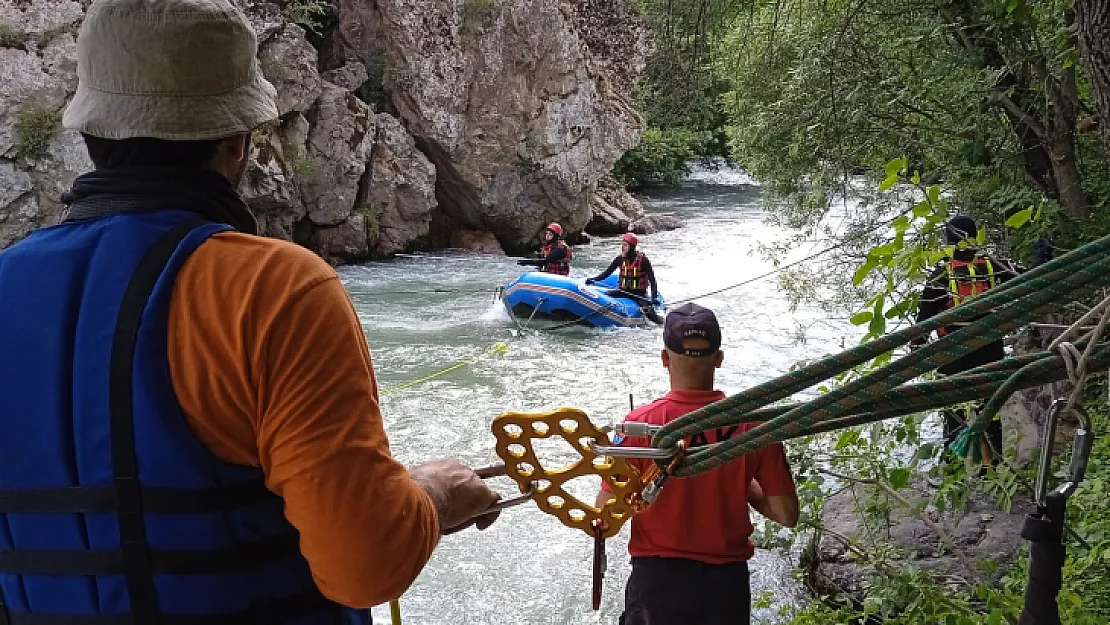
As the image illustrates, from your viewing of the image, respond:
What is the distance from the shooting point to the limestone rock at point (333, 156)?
15797mm

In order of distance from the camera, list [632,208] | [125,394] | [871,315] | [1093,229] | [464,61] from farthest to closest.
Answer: [632,208], [464,61], [1093,229], [871,315], [125,394]

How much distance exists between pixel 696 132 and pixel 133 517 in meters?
27.8

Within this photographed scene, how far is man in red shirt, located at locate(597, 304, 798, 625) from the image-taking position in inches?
90.4

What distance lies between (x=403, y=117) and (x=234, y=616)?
17616 mm

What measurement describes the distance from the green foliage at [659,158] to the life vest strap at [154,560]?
2614 centimetres

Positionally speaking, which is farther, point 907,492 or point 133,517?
point 907,492

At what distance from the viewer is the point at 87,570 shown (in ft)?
3.54

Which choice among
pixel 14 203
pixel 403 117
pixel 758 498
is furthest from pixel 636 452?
pixel 403 117

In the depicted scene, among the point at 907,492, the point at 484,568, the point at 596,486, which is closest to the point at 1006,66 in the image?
the point at 907,492

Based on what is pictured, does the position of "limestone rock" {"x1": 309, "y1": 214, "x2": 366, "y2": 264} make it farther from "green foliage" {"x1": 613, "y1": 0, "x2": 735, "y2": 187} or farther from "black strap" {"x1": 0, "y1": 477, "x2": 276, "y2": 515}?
"black strap" {"x1": 0, "y1": 477, "x2": 276, "y2": 515}

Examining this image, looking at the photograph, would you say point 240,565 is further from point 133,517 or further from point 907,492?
point 907,492

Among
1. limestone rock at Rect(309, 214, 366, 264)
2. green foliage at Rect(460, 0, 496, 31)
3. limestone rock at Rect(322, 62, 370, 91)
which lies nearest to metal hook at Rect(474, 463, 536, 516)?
limestone rock at Rect(309, 214, 366, 264)

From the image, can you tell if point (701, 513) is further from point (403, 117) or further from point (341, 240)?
point (403, 117)

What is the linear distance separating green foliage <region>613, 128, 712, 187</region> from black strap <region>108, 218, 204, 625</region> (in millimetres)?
26127
